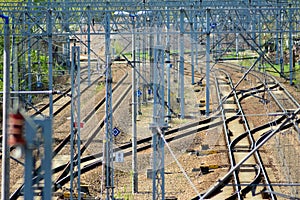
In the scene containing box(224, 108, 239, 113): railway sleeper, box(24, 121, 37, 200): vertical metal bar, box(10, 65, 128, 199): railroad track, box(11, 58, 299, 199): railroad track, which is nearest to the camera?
box(24, 121, 37, 200): vertical metal bar

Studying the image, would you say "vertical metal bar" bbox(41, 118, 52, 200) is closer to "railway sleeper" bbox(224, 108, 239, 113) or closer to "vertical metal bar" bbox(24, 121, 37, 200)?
"vertical metal bar" bbox(24, 121, 37, 200)

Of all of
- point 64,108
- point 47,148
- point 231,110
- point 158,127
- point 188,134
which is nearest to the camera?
point 47,148

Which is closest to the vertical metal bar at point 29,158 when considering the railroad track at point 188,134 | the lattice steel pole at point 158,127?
the lattice steel pole at point 158,127

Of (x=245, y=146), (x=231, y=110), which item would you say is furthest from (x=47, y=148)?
(x=231, y=110)

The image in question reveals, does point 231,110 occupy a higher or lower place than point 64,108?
higher

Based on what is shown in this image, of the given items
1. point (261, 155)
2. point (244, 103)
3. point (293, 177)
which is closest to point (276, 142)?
point (261, 155)

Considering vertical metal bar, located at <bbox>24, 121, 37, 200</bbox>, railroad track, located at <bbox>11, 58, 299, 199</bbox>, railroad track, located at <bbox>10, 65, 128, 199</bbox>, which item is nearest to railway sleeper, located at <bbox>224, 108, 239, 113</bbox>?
railroad track, located at <bbox>11, 58, 299, 199</bbox>

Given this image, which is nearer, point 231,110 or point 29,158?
point 29,158

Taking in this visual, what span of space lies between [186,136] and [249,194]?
4.98 metres

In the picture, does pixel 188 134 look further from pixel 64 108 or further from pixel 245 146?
pixel 64 108

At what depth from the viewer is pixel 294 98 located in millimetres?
19500

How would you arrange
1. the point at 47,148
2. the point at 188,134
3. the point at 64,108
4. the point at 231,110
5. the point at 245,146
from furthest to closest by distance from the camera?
the point at 64,108 < the point at 231,110 < the point at 188,134 < the point at 245,146 < the point at 47,148

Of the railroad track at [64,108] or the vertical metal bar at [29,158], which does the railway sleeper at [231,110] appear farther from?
the vertical metal bar at [29,158]

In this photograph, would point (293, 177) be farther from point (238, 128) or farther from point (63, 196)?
point (238, 128)
